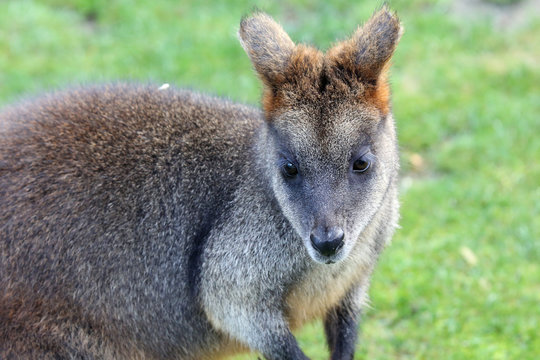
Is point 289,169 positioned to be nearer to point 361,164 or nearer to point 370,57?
point 361,164

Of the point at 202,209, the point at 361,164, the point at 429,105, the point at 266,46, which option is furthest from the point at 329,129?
the point at 429,105

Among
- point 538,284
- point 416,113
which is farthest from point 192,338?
point 416,113

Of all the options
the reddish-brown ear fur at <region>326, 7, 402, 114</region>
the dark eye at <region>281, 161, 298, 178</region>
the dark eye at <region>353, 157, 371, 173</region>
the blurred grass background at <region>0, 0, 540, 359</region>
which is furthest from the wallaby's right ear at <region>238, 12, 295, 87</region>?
the blurred grass background at <region>0, 0, 540, 359</region>

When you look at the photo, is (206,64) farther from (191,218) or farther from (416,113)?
(191,218)

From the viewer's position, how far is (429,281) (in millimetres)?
6691

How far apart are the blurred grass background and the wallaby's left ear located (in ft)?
5.98

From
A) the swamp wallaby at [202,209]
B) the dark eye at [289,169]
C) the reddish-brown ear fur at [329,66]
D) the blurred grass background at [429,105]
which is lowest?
the blurred grass background at [429,105]

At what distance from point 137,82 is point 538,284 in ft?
11.1

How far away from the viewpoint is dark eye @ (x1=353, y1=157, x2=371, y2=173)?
14.4 ft

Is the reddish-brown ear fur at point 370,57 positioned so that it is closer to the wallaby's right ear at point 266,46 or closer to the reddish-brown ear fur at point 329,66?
the reddish-brown ear fur at point 329,66

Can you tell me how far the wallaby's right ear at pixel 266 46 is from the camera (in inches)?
177

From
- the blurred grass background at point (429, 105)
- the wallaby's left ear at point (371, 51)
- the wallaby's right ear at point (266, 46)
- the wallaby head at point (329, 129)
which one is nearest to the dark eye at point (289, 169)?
the wallaby head at point (329, 129)

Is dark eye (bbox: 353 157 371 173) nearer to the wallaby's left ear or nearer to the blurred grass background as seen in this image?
the wallaby's left ear

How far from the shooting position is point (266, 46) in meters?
4.59
